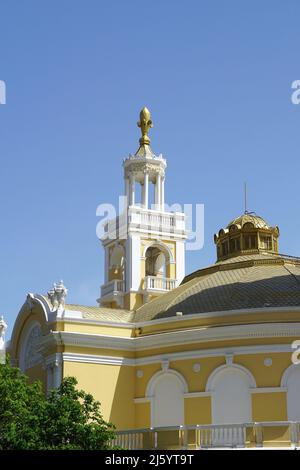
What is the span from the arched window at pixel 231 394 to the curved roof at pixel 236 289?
108 inches

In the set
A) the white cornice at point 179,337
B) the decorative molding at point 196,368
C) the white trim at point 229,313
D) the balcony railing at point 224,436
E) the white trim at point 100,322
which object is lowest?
the balcony railing at point 224,436

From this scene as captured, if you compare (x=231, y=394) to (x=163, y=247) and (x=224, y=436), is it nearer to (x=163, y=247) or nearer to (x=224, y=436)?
(x=224, y=436)

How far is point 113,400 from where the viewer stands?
37.7 metres

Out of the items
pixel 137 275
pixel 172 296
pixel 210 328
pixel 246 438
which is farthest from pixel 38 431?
pixel 137 275

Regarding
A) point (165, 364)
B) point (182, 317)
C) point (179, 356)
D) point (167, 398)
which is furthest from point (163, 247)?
point (167, 398)

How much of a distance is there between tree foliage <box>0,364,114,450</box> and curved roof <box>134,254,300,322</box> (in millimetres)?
9241

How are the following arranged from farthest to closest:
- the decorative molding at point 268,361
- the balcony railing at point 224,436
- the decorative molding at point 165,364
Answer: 1. the decorative molding at point 165,364
2. the decorative molding at point 268,361
3. the balcony railing at point 224,436

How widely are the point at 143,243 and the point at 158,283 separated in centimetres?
234

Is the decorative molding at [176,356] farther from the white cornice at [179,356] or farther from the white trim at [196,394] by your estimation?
the white trim at [196,394]

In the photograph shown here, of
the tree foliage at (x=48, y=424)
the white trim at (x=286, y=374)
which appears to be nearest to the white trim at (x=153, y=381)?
the white trim at (x=286, y=374)

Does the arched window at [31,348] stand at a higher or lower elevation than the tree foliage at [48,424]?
higher

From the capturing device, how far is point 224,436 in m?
31.6

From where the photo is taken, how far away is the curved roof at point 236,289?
36.7m

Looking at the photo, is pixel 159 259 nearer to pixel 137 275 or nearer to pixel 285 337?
pixel 137 275
